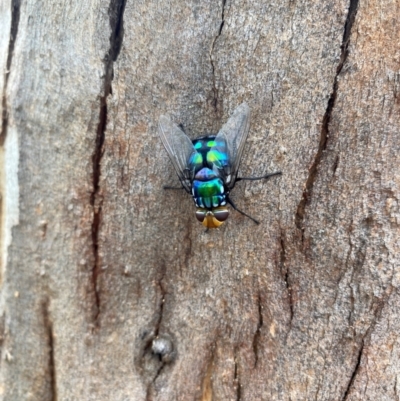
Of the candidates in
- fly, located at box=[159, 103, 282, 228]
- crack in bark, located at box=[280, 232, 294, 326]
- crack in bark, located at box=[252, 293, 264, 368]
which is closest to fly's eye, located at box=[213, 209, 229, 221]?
fly, located at box=[159, 103, 282, 228]

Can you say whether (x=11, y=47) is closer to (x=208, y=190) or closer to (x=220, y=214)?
(x=208, y=190)

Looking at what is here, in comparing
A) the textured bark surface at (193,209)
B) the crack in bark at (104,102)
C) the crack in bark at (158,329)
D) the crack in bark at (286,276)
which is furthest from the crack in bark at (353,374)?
the crack in bark at (104,102)

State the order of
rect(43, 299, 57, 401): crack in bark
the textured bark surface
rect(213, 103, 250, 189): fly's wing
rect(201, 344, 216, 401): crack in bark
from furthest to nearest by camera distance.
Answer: rect(43, 299, 57, 401): crack in bark, rect(201, 344, 216, 401): crack in bark, rect(213, 103, 250, 189): fly's wing, the textured bark surface

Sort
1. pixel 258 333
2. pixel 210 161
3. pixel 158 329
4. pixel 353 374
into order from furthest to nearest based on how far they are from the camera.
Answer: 1. pixel 210 161
2. pixel 158 329
3. pixel 258 333
4. pixel 353 374

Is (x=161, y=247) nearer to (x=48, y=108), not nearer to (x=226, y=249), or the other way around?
(x=226, y=249)

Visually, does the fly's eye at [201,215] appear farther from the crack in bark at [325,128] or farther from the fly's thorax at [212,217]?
the crack in bark at [325,128]

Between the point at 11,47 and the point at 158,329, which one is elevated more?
the point at 11,47

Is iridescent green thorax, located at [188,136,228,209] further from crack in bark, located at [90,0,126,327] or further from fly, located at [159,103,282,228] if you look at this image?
crack in bark, located at [90,0,126,327]

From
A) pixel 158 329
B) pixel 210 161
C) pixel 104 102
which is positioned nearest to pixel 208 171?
pixel 210 161
